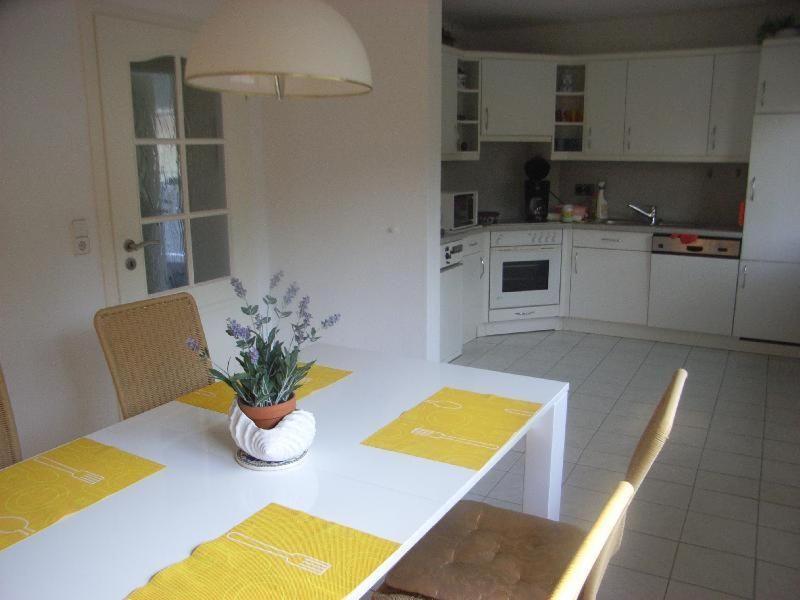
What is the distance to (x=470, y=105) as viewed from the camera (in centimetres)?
507

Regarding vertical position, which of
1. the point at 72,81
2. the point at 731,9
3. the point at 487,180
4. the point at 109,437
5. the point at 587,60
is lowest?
the point at 109,437

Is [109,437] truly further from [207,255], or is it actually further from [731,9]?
[731,9]

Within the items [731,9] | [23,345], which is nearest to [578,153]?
[731,9]

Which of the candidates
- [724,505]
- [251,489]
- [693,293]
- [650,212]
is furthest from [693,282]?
[251,489]

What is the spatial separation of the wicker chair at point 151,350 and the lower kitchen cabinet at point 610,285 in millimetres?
3583

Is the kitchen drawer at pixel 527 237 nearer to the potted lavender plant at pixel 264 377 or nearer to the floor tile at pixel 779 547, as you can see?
the floor tile at pixel 779 547

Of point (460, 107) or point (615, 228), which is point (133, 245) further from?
point (615, 228)

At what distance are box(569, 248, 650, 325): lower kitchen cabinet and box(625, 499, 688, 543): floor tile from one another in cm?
255

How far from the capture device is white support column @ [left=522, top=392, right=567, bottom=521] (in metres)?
1.93

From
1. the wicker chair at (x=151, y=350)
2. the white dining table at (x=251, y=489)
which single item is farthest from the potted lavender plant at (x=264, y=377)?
the wicker chair at (x=151, y=350)

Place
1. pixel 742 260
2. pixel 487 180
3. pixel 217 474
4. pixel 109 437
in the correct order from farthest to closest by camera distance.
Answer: pixel 487 180, pixel 742 260, pixel 109 437, pixel 217 474

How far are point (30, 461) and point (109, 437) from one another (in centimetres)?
19

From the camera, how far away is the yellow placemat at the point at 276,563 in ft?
3.60

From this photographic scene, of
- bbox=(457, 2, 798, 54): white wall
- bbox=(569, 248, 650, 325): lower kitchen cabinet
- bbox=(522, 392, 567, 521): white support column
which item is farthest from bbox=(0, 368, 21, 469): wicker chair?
Answer: bbox=(457, 2, 798, 54): white wall
